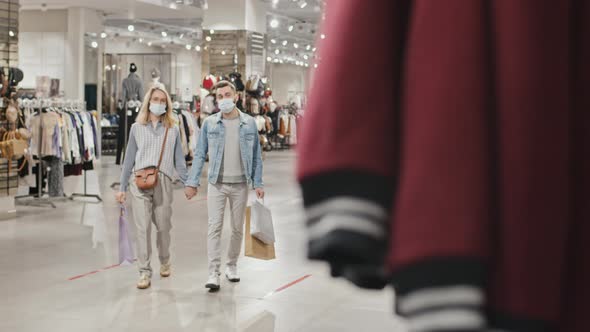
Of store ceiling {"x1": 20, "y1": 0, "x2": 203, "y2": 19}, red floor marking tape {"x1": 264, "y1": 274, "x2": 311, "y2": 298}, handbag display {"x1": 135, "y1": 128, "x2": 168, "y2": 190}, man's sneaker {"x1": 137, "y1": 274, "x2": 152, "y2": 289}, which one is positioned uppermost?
store ceiling {"x1": 20, "y1": 0, "x2": 203, "y2": 19}

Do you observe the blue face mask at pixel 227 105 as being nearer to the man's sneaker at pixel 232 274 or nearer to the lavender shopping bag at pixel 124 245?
the lavender shopping bag at pixel 124 245

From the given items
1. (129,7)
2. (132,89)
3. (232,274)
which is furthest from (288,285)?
(129,7)

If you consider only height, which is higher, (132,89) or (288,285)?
(132,89)

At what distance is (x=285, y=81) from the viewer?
47625 millimetres

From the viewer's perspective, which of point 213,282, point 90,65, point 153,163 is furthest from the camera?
point 90,65

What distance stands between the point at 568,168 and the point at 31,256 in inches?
316

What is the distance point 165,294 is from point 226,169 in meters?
1.13

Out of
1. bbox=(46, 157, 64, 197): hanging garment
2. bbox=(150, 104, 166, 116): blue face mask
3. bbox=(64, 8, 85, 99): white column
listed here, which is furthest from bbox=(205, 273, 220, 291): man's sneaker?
bbox=(64, 8, 85, 99): white column

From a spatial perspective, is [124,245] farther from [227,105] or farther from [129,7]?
[129,7]

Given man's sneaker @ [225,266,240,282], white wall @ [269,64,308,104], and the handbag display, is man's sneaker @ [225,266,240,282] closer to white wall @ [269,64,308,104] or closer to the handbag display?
the handbag display

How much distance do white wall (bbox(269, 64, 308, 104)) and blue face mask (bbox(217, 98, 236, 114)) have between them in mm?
39713

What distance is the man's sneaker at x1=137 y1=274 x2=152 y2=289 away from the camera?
6.84m

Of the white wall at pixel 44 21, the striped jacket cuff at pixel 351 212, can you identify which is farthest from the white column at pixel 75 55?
the striped jacket cuff at pixel 351 212

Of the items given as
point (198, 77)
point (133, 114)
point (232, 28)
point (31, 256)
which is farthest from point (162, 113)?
point (198, 77)
